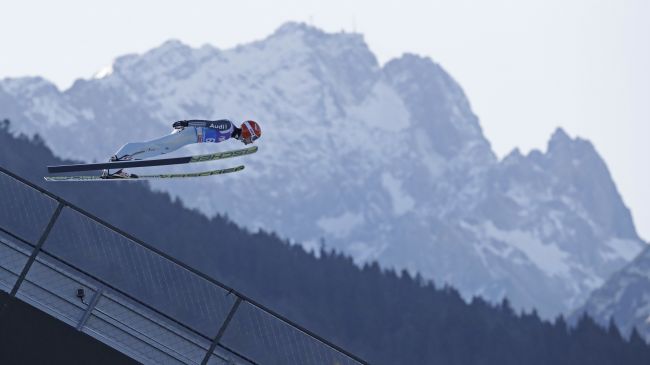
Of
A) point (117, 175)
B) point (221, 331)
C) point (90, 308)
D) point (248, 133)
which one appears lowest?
point (90, 308)

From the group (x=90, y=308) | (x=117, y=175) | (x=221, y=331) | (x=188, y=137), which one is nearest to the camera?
(x=221, y=331)

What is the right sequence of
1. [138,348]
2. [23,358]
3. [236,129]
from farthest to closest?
[236,129], [138,348], [23,358]

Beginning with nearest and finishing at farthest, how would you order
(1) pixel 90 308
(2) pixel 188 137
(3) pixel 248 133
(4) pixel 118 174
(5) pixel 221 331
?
(5) pixel 221 331
(1) pixel 90 308
(2) pixel 188 137
(3) pixel 248 133
(4) pixel 118 174

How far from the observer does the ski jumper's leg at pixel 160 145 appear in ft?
91.1

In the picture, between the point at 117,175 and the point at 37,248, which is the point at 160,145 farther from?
the point at 37,248

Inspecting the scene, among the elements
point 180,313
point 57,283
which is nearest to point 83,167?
point 57,283

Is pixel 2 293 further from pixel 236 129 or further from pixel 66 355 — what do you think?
pixel 236 129

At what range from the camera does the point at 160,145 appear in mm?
28375

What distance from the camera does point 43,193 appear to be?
18.5m

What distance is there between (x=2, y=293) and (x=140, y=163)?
380 inches

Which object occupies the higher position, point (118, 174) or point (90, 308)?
point (118, 174)

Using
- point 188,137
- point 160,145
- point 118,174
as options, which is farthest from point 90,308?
point 118,174

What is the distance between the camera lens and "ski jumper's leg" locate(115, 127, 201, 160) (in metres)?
27.8

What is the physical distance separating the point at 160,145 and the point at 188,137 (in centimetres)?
64
